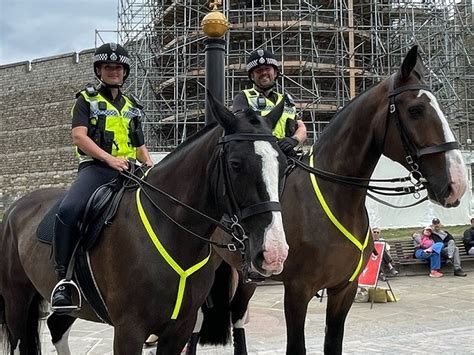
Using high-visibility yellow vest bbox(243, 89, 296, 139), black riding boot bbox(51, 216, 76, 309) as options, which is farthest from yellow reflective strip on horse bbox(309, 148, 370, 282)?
black riding boot bbox(51, 216, 76, 309)

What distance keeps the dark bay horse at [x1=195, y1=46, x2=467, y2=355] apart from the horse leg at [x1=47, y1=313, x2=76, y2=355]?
4.72 feet

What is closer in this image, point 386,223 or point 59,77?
point 386,223

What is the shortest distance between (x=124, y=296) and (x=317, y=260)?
1497 millimetres

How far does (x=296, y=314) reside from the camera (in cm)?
380

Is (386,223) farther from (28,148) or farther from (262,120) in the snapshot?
(28,148)

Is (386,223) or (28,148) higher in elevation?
(28,148)

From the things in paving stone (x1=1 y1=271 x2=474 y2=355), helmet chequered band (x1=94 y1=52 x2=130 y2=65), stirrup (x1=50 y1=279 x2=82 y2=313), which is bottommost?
paving stone (x1=1 y1=271 x2=474 y2=355)

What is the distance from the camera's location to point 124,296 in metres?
2.92

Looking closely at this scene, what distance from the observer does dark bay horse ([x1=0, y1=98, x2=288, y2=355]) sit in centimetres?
246

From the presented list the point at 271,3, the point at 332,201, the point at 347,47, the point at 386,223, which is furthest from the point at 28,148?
the point at 332,201

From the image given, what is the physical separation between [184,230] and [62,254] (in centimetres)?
80

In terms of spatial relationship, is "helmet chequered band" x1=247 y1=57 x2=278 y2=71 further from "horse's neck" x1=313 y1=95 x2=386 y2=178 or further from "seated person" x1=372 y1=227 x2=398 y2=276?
"seated person" x1=372 y1=227 x2=398 y2=276

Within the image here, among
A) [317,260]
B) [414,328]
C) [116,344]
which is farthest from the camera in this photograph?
[414,328]

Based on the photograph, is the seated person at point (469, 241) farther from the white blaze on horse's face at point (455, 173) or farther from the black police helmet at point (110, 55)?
the black police helmet at point (110, 55)
